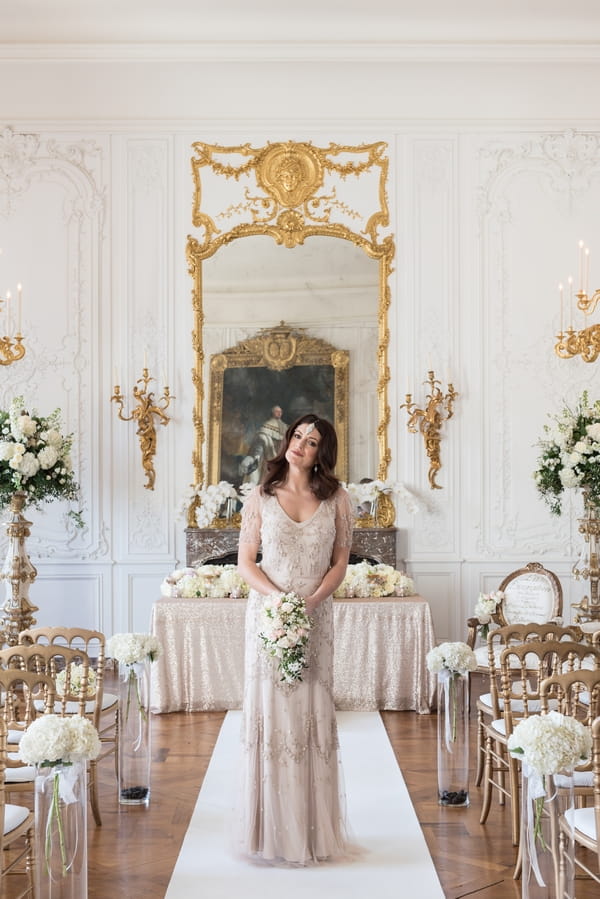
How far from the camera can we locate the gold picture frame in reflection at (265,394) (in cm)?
905

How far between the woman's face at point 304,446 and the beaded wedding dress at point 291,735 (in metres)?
0.23

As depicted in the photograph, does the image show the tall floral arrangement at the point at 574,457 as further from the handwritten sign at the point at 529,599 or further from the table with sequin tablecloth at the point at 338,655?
the table with sequin tablecloth at the point at 338,655

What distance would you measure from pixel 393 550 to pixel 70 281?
395cm

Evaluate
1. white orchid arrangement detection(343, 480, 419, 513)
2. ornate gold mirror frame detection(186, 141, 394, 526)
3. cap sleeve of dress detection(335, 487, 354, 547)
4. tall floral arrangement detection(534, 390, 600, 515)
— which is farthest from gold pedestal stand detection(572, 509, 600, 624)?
cap sleeve of dress detection(335, 487, 354, 547)

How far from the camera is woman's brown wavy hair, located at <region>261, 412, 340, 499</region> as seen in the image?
14.8 feet

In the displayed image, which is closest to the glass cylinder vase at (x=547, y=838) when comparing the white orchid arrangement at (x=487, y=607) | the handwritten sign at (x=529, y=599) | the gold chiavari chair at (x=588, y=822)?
the gold chiavari chair at (x=588, y=822)

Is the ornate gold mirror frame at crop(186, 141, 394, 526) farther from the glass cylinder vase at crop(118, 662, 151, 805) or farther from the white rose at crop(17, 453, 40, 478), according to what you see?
the glass cylinder vase at crop(118, 662, 151, 805)

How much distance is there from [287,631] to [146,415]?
511 centimetres

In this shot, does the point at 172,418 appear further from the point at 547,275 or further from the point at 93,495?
the point at 547,275

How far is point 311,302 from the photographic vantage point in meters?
9.11

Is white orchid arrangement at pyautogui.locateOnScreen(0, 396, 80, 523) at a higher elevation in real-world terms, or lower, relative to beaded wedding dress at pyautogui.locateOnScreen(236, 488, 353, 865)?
higher

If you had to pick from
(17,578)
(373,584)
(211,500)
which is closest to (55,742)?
(373,584)

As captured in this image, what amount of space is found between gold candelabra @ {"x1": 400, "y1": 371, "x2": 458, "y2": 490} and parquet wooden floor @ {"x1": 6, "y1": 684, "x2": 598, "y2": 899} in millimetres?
3066

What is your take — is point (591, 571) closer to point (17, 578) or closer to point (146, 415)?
point (146, 415)
